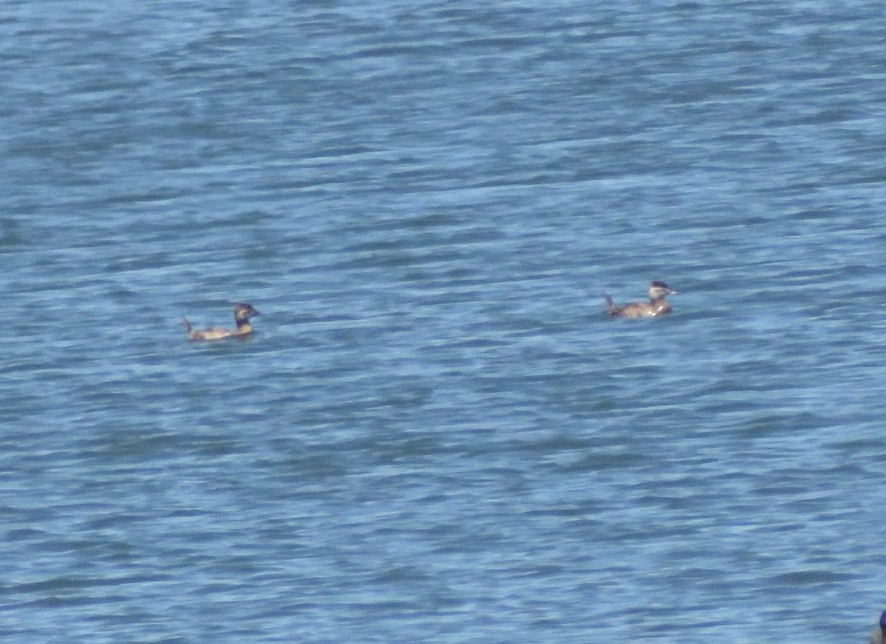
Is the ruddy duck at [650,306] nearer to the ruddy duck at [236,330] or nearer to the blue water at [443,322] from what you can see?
the blue water at [443,322]

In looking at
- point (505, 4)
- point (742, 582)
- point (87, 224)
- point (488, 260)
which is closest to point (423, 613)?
point (742, 582)

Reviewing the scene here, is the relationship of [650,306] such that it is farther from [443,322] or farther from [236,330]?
[236,330]

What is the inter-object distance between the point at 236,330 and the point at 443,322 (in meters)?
1.65

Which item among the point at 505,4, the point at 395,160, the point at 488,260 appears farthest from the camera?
the point at 505,4

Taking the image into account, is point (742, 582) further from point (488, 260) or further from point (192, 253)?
point (192, 253)

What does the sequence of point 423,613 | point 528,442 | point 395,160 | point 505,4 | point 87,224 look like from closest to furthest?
point 423,613 < point 528,442 < point 87,224 < point 395,160 < point 505,4

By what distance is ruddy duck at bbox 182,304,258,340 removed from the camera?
69.9 feet

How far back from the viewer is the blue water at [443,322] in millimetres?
15844

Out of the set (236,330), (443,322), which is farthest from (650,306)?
(236,330)

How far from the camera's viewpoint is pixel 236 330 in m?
21.5

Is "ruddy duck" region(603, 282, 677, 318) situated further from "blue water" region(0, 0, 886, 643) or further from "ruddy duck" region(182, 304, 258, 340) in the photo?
"ruddy duck" region(182, 304, 258, 340)

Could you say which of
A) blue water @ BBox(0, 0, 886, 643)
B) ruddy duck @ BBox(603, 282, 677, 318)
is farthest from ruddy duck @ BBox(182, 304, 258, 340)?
ruddy duck @ BBox(603, 282, 677, 318)

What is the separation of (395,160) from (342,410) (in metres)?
7.96

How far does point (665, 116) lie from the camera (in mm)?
28562
